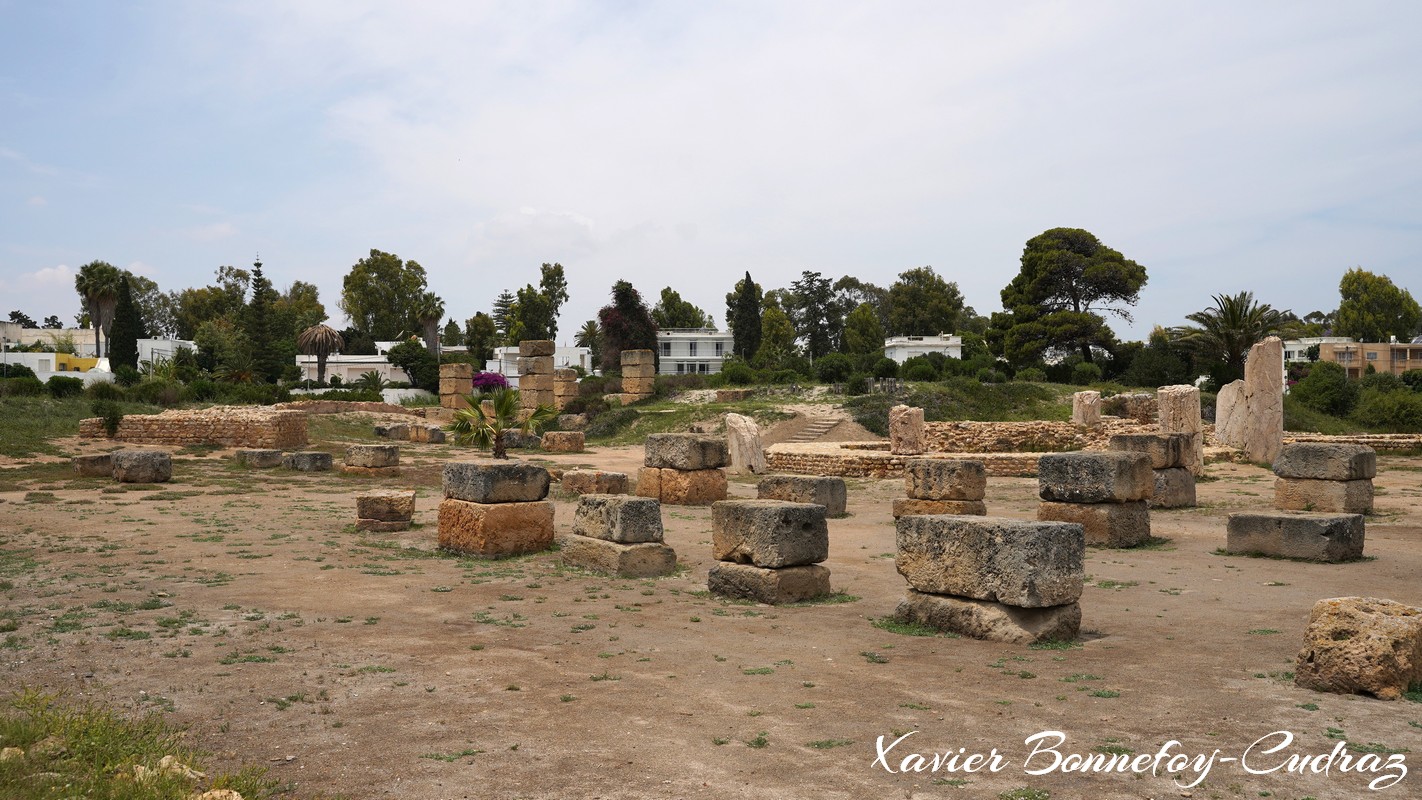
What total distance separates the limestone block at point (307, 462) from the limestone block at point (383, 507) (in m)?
8.39

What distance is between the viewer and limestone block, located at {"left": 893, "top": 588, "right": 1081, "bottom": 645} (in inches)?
289

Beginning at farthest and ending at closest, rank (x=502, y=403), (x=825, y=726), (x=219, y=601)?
(x=502, y=403) → (x=219, y=601) → (x=825, y=726)

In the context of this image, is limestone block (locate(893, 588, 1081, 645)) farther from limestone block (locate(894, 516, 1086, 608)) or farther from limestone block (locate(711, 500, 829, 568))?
limestone block (locate(711, 500, 829, 568))

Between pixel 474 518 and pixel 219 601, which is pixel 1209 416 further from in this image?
pixel 219 601

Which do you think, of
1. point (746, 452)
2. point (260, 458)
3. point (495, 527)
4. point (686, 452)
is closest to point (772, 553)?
point (495, 527)

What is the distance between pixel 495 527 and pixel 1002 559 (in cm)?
625

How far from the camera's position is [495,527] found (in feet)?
37.9

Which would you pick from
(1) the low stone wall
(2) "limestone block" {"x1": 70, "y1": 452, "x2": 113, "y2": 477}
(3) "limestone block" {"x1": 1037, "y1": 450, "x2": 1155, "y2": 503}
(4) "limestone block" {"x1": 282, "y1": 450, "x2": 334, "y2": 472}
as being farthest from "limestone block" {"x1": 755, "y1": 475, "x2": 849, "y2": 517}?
(1) the low stone wall

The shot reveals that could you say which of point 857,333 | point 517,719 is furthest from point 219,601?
point 857,333

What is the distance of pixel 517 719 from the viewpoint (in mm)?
5508

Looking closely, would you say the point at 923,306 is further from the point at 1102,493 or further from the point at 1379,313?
the point at 1102,493

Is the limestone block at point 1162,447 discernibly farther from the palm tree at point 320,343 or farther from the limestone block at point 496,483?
the palm tree at point 320,343

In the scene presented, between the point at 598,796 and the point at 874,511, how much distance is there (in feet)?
42.4

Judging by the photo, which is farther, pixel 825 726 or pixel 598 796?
pixel 825 726
